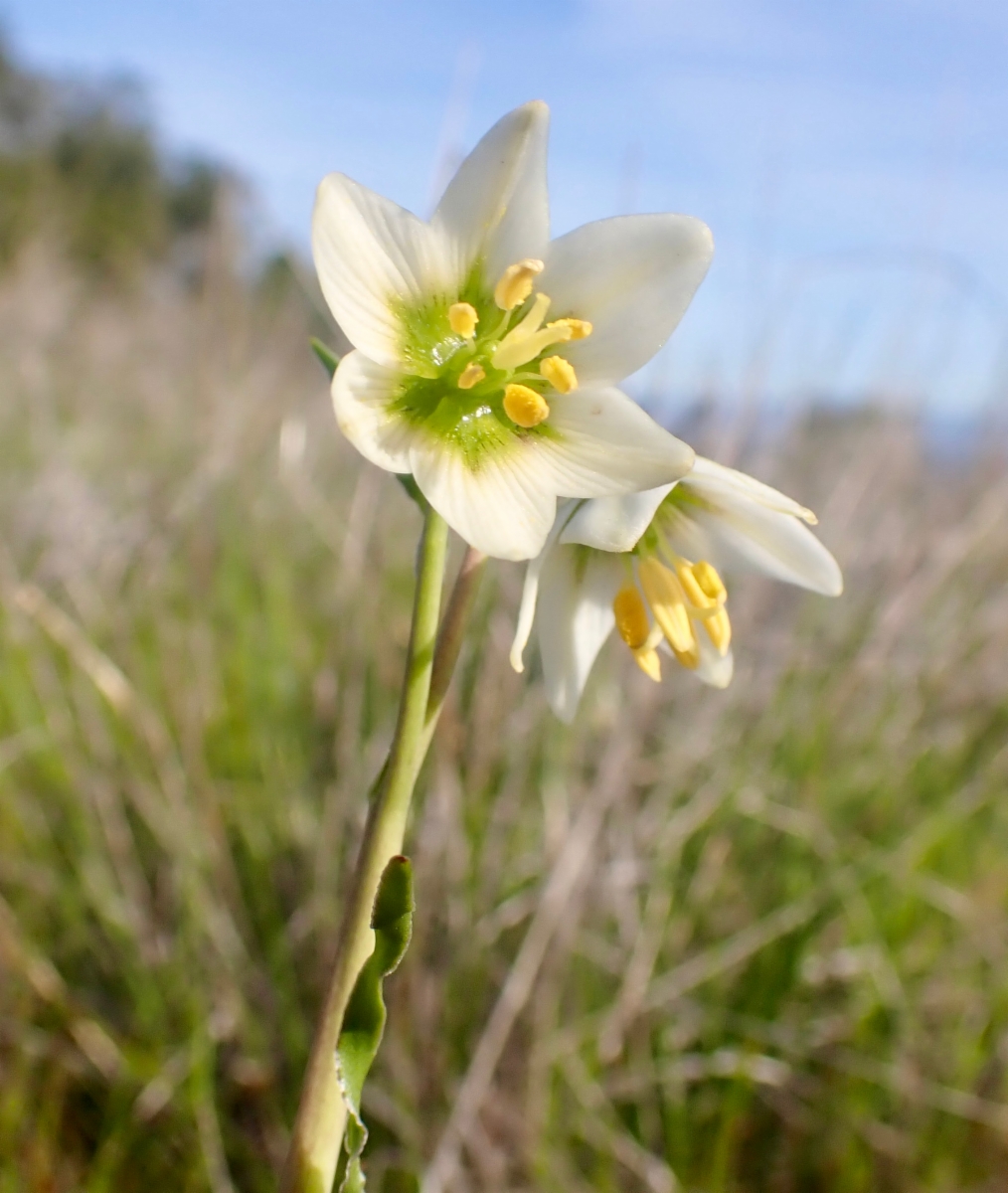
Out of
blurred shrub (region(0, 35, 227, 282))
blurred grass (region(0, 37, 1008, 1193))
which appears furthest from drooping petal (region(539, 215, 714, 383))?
blurred shrub (region(0, 35, 227, 282))

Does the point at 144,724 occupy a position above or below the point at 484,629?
below

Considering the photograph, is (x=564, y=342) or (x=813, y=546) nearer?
(x=564, y=342)

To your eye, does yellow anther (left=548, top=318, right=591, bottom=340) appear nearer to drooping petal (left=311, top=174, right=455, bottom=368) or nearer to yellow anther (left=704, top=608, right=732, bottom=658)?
drooping petal (left=311, top=174, right=455, bottom=368)

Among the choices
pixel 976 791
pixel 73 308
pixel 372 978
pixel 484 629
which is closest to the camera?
pixel 372 978

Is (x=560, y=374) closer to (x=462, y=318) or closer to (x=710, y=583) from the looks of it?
(x=462, y=318)

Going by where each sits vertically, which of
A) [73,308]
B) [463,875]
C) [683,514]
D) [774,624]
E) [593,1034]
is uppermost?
[683,514]

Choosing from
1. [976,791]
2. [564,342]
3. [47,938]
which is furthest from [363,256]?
[976,791]

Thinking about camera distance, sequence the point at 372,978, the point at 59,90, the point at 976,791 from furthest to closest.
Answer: the point at 59,90 → the point at 976,791 → the point at 372,978

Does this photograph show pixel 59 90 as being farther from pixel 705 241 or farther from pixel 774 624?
pixel 705 241
